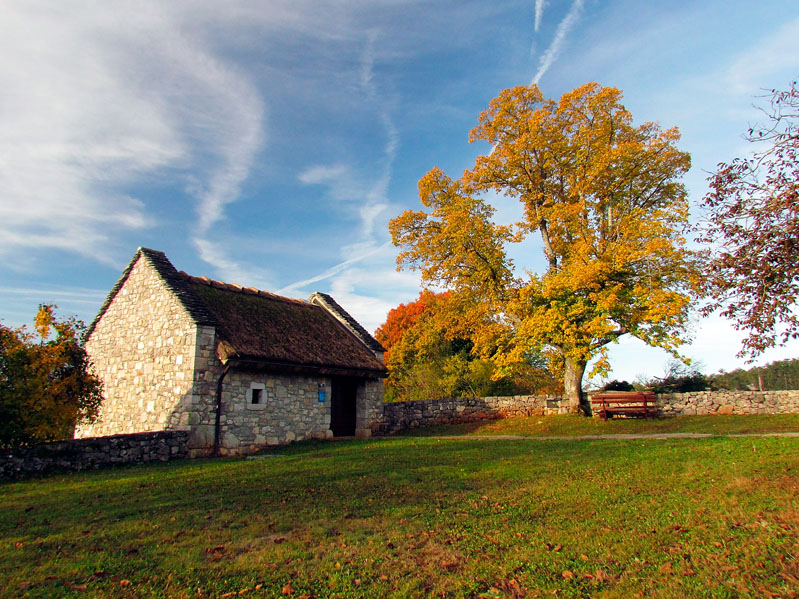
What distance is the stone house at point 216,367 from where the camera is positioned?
1457cm

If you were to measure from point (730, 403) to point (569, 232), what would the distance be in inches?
368

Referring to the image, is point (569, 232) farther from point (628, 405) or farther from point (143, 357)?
point (143, 357)

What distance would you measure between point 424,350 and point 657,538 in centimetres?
2834

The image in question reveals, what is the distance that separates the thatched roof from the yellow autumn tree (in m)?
5.27

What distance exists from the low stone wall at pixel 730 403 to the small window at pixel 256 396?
15707 mm

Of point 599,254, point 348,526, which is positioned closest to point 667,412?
point 599,254

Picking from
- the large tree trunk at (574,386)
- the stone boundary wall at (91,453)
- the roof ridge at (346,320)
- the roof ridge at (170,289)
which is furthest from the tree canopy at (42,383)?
the large tree trunk at (574,386)

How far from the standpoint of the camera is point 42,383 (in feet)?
37.5

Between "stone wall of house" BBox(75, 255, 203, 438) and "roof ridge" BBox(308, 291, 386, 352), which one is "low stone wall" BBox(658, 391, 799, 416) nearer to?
"roof ridge" BBox(308, 291, 386, 352)

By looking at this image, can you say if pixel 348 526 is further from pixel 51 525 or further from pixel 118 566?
pixel 51 525

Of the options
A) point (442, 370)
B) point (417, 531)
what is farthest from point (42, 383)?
point (442, 370)

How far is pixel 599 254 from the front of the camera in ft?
63.7

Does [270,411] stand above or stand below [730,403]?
above

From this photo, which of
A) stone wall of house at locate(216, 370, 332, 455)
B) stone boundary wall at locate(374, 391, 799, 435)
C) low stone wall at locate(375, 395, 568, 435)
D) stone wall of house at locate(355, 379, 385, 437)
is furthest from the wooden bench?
stone wall of house at locate(216, 370, 332, 455)
